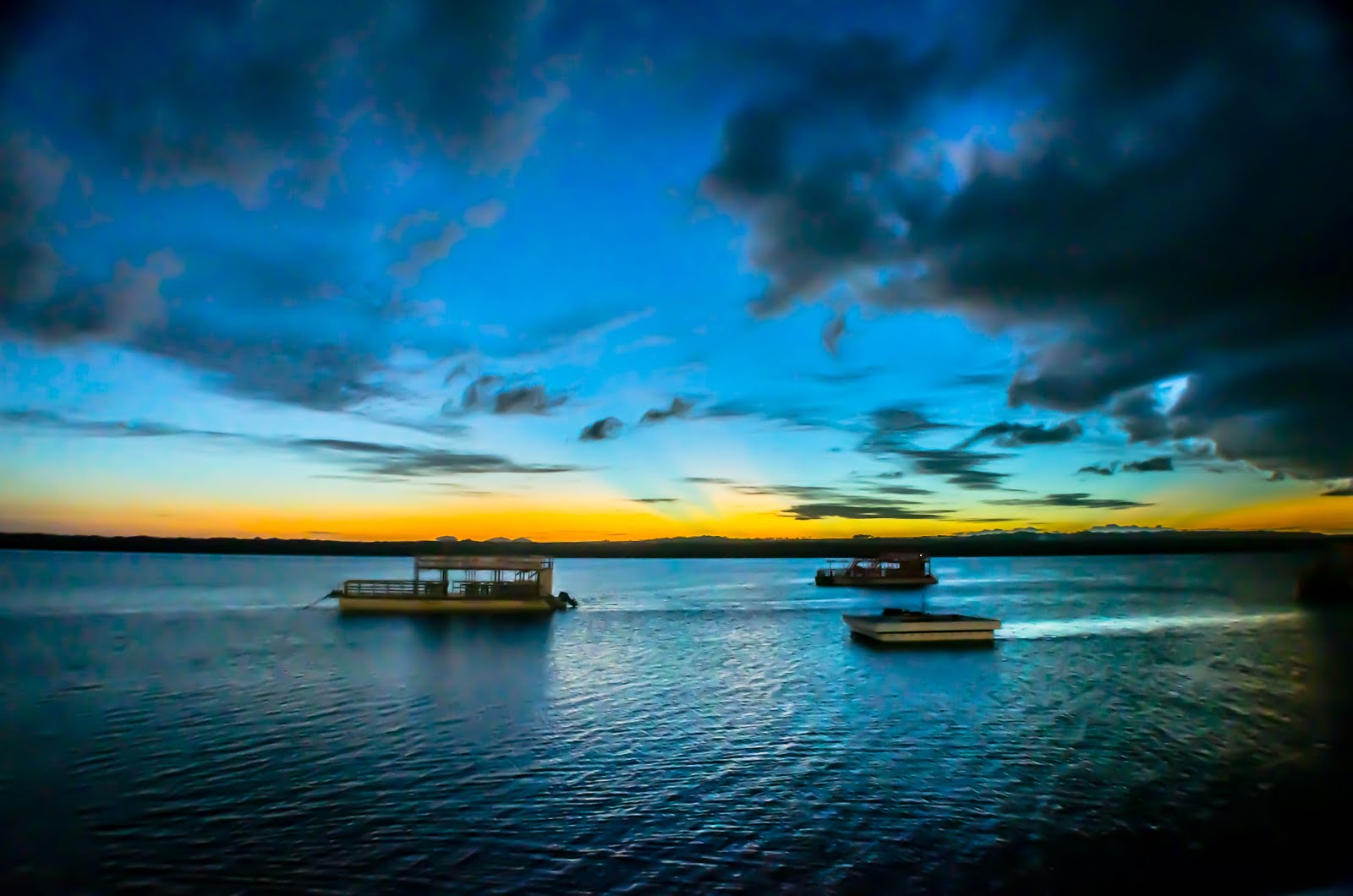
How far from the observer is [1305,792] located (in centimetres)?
1738

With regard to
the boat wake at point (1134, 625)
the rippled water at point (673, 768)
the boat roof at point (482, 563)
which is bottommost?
the boat wake at point (1134, 625)

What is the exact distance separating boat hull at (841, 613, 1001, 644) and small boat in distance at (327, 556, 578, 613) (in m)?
32.5

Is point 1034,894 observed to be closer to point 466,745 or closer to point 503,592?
point 466,745

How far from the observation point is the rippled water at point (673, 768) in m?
13.4

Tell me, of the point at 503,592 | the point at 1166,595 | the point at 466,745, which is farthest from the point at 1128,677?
the point at 1166,595

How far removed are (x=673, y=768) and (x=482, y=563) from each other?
47.6 meters

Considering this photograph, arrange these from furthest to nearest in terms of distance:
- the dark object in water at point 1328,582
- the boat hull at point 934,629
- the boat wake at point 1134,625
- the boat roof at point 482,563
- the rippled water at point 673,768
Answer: the dark object in water at point 1328,582 → the boat roof at point 482,563 → the boat wake at point 1134,625 → the boat hull at point 934,629 → the rippled water at point 673,768

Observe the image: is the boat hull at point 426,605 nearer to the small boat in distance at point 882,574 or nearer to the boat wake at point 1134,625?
the boat wake at point 1134,625

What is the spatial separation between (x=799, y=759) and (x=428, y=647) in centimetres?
3180

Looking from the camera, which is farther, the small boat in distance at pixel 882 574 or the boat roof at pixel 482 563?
the small boat in distance at pixel 882 574

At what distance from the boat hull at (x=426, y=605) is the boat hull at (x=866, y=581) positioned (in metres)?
60.5

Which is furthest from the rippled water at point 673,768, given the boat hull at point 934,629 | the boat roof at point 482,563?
the boat roof at point 482,563

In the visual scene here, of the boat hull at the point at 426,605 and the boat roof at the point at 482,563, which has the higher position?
the boat roof at the point at 482,563

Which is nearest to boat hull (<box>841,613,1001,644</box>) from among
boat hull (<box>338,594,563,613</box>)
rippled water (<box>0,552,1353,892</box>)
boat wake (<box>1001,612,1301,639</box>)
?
rippled water (<box>0,552,1353,892</box>)
